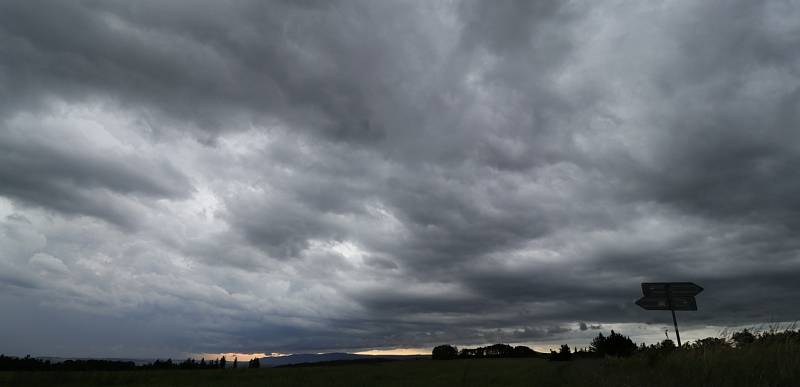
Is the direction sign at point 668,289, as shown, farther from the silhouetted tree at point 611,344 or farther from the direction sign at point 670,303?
the silhouetted tree at point 611,344

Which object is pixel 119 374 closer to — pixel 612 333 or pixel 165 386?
pixel 165 386

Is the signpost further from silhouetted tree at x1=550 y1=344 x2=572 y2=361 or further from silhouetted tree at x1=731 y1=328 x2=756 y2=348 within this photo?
silhouetted tree at x1=550 y1=344 x2=572 y2=361

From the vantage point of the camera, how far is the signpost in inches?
757

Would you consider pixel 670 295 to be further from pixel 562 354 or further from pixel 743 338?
pixel 562 354

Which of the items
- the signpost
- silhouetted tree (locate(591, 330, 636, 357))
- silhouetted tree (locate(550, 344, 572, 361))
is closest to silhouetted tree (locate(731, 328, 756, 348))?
the signpost

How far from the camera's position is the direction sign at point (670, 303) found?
19.3m

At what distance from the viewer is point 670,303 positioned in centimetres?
1983

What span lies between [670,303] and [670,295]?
14.6 inches

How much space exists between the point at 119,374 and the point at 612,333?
53.5 meters

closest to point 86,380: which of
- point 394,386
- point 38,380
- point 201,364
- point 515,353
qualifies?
point 38,380

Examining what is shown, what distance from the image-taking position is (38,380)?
2181cm

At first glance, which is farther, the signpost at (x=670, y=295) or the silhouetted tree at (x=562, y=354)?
the silhouetted tree at (x=562, y=354)

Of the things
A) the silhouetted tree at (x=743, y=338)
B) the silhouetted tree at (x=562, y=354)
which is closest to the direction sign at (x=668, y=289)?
the silhouetted tree at (x=743, y=338)

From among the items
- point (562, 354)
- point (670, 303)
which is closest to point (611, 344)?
point (562, 354)
